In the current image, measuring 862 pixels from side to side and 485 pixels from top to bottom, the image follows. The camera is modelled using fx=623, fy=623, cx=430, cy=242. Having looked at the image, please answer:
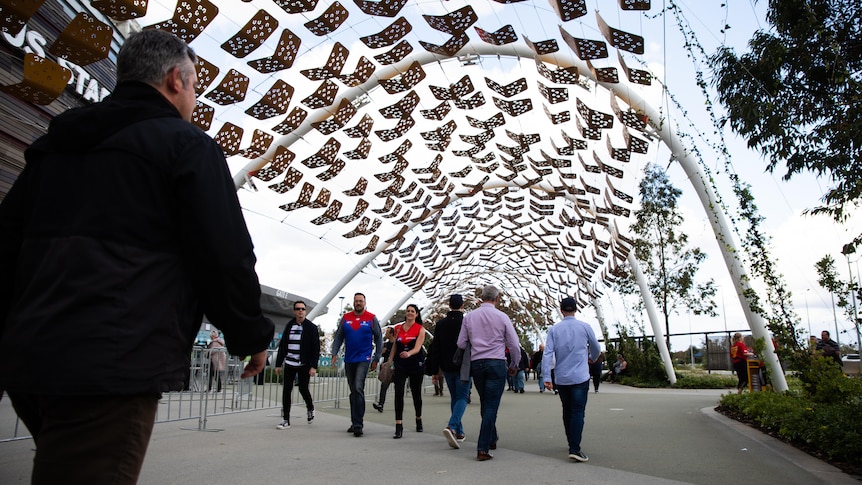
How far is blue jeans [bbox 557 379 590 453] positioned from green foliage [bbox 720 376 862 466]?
2534mm

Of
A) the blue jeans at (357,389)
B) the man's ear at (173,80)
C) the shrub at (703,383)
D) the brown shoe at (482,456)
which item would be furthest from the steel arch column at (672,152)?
the shrub at (703,383)

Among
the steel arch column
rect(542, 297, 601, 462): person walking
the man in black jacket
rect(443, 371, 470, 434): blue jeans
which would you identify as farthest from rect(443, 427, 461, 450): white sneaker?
the steel arch column

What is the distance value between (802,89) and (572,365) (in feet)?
16.2

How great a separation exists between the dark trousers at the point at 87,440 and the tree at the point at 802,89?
805 centimetres

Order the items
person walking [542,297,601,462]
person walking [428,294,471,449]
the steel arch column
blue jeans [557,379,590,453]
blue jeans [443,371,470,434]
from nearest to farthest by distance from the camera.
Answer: blue jeans [557,379,590,453] → person walking [542,297,601,462] → blue jeans [443,371,470,434] → person walking [428,294,471,449] → the steel arch column

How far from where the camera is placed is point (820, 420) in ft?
23.7

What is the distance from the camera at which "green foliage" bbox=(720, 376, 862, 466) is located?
20.7 ft

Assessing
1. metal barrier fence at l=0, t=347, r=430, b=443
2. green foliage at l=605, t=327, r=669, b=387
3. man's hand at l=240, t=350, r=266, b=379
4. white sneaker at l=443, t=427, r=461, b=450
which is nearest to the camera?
man's hand at l=240, t=350, r=266, b=379

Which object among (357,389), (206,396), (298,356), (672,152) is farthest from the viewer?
(672,152)

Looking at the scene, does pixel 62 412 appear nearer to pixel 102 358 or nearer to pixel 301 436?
pixel 102 358

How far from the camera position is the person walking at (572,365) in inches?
273

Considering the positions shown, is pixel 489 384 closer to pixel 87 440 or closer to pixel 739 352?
pixel 87 440

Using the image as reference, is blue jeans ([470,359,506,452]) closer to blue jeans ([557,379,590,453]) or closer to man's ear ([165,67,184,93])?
blue jeans ([557,379,590,453])

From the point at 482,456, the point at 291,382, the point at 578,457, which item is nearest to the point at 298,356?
the point at 291,382
